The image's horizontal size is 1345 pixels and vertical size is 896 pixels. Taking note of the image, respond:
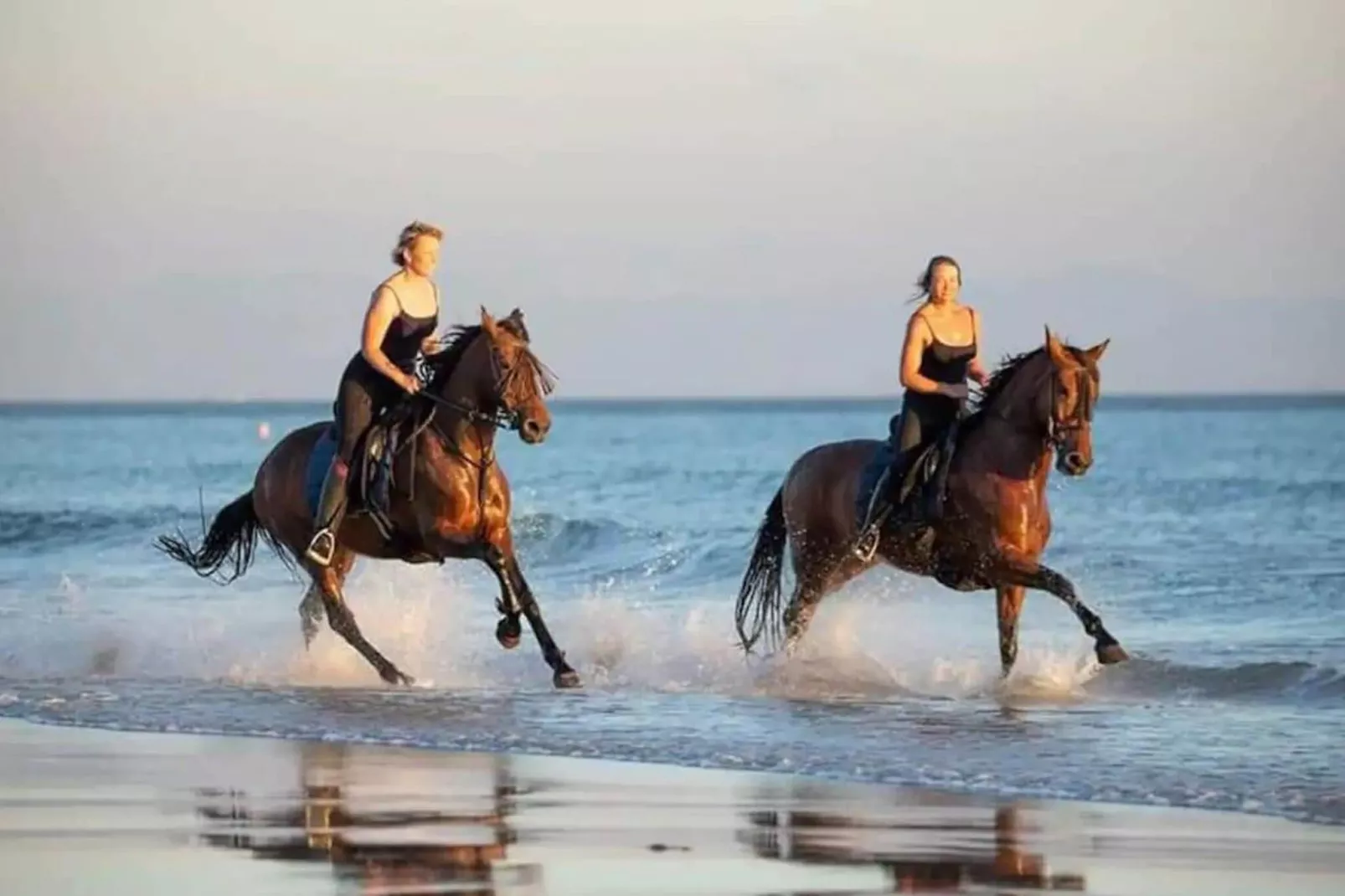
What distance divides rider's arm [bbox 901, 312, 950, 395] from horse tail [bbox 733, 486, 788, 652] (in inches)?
67.2

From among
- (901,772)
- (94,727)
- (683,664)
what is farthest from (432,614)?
(901,772)

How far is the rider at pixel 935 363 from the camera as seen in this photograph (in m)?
13.0

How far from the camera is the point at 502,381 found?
43.0 feet

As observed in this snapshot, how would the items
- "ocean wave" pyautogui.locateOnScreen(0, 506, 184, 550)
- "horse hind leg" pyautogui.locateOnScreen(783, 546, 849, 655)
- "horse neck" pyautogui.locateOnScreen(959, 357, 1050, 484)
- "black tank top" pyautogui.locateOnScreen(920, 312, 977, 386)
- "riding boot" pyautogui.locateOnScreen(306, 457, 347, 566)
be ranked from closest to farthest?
"horse neck" pyautogui.locateOnScreen(959, 357, 1050, 484)
"black tank top" pyautogui.locateOnScreen(920, 312, 977, 386)
"riding boot" pyautogui.locateOnScreen(306, 457, 347, 566)
"horse hind leg" pyautogui.locateOnScreen(783, 546, 849, 655)
"ocean wave" pyautogui.locateOnScreen(0, 506, 184, 550)

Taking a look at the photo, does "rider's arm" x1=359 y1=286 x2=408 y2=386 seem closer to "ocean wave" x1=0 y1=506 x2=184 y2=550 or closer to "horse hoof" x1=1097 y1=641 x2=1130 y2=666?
"horse hoof" x1=1097 y1=641 x2=1130 y2=666

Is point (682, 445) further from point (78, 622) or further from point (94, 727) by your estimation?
point (94, 727)

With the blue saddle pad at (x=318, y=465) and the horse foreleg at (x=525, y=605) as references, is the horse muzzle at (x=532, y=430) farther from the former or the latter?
the blue saddle pad at (x=318, y=465)

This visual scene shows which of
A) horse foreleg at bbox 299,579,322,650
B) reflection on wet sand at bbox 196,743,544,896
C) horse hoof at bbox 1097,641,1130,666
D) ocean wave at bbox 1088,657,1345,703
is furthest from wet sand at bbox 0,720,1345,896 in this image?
ocean wave at bbox 1088,657,1345,703

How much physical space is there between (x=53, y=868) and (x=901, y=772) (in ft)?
11.5

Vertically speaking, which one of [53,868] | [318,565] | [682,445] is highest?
[682,445]

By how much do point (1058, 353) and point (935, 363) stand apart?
656 mm

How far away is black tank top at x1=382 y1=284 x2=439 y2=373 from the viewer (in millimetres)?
13312

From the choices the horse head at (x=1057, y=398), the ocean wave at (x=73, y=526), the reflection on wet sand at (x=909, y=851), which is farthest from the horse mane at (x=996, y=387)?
the ocean wave at (x=73, y=526)

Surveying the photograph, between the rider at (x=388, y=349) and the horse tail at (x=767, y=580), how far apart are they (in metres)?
2.17
